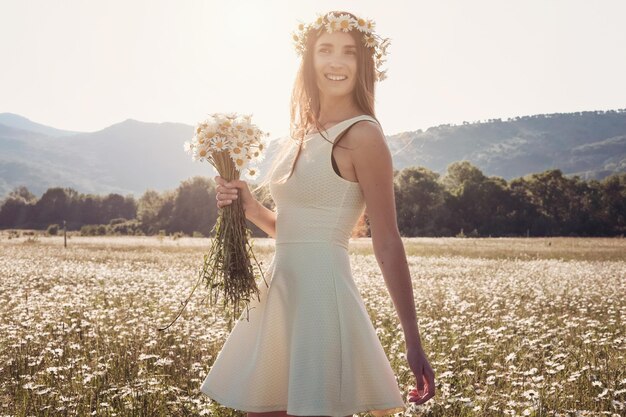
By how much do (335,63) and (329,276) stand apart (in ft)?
4.03

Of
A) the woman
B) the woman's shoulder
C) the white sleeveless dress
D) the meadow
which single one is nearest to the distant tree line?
the meadow

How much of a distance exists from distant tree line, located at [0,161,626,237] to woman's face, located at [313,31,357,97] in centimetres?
7965

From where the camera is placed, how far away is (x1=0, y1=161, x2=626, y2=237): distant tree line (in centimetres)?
8994

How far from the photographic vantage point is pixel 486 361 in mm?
7688

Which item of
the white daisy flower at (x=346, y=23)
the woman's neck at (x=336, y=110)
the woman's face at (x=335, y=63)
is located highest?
the white daisy flower at (x=346, y=23)

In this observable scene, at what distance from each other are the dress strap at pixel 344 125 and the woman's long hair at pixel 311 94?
0.41ft

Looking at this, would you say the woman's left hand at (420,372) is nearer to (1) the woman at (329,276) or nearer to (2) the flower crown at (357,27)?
(1) the woman at (329,276)

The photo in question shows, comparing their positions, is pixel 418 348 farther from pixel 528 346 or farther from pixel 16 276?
pixel 16 276

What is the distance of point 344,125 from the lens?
3.26 metres

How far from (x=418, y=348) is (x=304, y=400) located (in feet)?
Answer: 1.98

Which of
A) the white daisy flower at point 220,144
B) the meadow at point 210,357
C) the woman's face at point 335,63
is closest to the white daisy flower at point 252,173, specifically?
the white daisy flower at point 220,144

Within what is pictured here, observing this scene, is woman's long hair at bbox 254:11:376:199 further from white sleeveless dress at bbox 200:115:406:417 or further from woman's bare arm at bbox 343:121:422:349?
woman's bare arm at bbox 343:121:422:349

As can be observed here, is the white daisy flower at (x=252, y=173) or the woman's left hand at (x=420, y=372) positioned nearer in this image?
the woman's left hand at (x=420, y=372)

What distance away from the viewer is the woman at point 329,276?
3.08m
